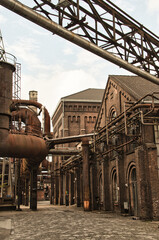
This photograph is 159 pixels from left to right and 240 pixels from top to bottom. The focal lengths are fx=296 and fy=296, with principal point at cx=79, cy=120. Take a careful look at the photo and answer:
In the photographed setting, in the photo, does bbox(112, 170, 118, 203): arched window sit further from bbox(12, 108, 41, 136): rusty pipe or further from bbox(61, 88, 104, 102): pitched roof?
bbox(61, 88, 104, 102): pitched roof

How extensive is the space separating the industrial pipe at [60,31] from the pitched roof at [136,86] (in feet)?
30.1

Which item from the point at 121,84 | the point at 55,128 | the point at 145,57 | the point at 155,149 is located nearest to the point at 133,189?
the point at 155,149

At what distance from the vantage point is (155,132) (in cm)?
1722

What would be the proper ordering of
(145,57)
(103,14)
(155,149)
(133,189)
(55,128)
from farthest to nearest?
(55,128) → (133,189) → (155,149) → (145,57) → (103,14)

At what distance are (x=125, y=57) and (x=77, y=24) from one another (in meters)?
2.34

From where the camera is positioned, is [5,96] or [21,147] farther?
[21,147]

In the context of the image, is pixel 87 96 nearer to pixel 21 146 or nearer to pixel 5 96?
pixel 21 146

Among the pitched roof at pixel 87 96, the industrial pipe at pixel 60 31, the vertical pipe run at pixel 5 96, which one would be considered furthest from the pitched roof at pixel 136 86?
the pitched roof at pixel 87 96

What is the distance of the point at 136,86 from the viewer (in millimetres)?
22781

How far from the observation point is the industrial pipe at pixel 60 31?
7749mm

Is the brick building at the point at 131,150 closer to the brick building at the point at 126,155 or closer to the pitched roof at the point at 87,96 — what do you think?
the brick building at the point at 126,155

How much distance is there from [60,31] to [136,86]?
587 inches

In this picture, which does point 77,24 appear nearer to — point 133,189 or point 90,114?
point 133,189

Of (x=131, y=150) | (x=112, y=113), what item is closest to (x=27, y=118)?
(x=112, y=113)
